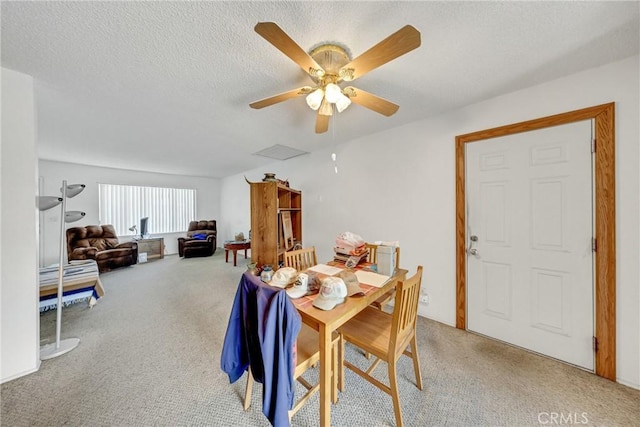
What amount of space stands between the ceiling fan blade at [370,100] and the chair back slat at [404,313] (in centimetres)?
120

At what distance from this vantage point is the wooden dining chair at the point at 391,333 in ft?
3.93

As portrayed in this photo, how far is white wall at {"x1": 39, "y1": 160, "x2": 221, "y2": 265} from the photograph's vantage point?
4.48 metres

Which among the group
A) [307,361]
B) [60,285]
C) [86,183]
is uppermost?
[86,183]

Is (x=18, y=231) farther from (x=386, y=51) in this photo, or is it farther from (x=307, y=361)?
(x=386, y=51)

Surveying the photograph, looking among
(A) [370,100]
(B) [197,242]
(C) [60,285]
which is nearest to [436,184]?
(A) [370,100]

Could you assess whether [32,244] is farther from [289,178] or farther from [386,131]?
[386,131]

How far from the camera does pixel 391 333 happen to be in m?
1.22

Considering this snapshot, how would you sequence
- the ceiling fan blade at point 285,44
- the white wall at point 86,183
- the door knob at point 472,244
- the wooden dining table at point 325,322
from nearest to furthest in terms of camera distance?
the ceiling fan blade at point 285,44, the wooden dining table at point 325,322, the door knob at point 472,244, the white wall at point 86,183

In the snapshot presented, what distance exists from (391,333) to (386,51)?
154 cm

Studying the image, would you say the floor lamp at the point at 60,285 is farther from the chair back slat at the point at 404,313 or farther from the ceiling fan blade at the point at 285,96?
the chair back slat at the point at 404,313

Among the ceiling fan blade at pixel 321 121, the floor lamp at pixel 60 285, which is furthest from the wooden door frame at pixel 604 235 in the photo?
the floor lamp at pixel 60 285

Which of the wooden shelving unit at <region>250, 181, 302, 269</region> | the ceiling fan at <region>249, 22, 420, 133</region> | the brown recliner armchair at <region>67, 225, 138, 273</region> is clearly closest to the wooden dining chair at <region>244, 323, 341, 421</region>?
the wooden shelving unit at <region>250, 181, 302, 269</region>

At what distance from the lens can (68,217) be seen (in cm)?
214

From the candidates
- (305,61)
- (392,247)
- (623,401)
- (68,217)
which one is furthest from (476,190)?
(68,217)
